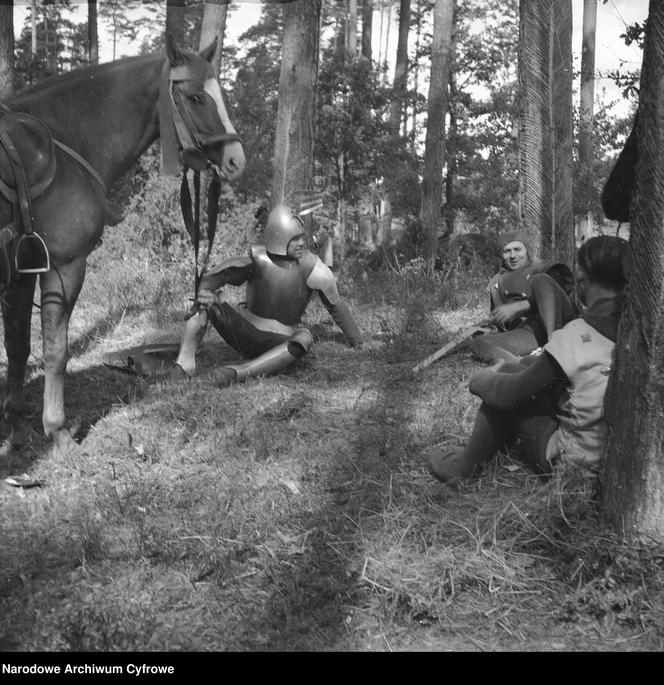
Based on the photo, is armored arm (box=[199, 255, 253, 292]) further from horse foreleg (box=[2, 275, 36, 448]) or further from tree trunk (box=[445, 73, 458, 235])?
tree trunk (box=[445, 73, 458, 235])

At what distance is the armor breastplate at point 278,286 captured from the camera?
6.84m

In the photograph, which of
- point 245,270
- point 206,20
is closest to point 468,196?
point 206,20

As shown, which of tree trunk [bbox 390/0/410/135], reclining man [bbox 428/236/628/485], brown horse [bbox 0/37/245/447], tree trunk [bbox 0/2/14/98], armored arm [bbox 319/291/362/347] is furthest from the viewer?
tree trunk [bbox 390/0/410/135]

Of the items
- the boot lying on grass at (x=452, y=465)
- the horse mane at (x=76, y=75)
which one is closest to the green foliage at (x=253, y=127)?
the horse mane at (x=76, y=75)

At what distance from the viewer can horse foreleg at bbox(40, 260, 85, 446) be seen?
5.07 metres

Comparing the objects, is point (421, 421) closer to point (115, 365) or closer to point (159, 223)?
point (115, 365)

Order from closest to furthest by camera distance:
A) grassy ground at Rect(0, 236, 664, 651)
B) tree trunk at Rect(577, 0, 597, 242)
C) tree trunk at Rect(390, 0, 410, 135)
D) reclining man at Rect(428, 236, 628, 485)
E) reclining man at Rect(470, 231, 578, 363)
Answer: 1. grassy ground at Rect(0, 236, 664, 651)
2. reclining man at Rect(428, 236, 628, 485)
3. reclining man at Rect(470, 231, 578, 363)
4. tree trunk at Rect(577, 0, 597, 242)
5. tree trunk at Rect(390, 0, 410, 135)

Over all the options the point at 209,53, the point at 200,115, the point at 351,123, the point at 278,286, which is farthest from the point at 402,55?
the point at 200,115

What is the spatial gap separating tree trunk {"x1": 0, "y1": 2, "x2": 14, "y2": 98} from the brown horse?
5771mm

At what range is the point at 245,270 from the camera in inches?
271

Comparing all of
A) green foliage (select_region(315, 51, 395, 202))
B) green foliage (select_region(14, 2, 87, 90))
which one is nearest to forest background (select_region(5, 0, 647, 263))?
green foliage (select_region(315, 51, 395, 202))

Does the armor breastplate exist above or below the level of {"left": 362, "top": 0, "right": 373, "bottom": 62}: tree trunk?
below

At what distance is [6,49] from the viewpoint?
10.4 m

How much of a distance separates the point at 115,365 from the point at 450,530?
4.06 meters
